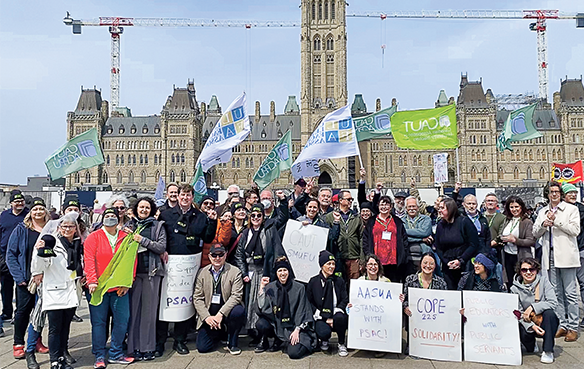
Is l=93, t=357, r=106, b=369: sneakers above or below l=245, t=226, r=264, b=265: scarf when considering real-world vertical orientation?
below

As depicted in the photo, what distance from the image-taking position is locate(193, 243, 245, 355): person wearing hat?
5.69 metres

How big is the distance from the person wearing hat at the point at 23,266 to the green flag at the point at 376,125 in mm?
8681

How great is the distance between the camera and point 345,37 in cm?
6725

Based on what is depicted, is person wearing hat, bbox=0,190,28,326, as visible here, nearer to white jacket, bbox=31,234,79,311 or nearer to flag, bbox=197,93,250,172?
white jacket, bbox=31,234,79,311

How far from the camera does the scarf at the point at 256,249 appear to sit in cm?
601

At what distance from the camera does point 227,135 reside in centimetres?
974

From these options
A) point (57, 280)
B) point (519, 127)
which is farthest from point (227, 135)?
point (519, 127)

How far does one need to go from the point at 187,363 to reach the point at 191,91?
7792 centimetres

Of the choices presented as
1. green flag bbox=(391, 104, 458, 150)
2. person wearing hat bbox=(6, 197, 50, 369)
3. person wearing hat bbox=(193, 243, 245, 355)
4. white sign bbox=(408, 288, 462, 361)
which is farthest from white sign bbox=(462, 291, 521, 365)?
green flag bbox=(391, 104, 458, 150)

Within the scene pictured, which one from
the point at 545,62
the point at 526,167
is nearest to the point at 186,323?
the point at 526,167

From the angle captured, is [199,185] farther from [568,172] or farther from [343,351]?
[568,172]

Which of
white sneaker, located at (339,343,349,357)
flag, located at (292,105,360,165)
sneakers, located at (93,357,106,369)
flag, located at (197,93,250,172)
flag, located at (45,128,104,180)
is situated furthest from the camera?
flag, located at (45,128,104,180)

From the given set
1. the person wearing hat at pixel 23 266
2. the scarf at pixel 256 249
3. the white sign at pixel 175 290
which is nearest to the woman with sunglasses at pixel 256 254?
the scarf at pixel 256 249

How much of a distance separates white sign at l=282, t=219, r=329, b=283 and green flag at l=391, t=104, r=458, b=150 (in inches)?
226
